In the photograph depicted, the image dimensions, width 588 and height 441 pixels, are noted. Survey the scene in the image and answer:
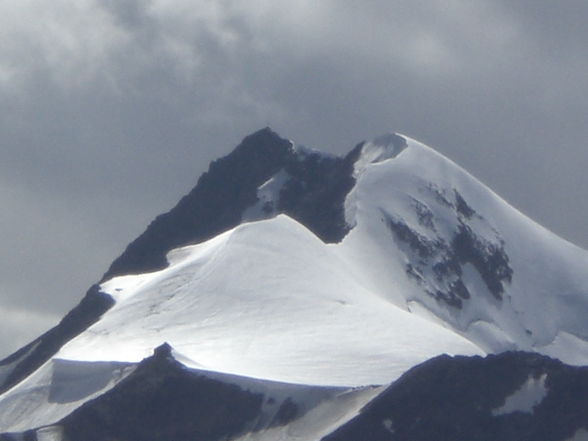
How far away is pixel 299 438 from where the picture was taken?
650 ft

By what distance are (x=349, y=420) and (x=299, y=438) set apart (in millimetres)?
3854

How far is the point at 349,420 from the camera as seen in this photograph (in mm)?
199000
